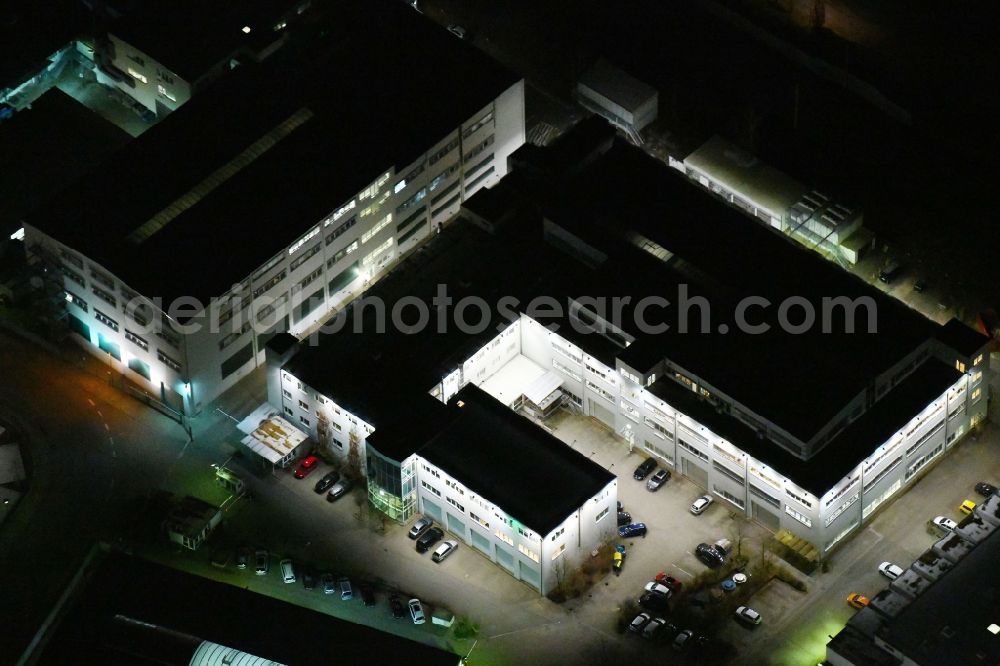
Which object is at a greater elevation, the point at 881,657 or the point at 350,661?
the point at 881,657

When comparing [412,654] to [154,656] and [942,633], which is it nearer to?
[154,656]

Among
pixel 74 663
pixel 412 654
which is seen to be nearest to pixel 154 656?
pixel 74 663

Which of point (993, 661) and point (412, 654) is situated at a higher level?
point (993, 661)

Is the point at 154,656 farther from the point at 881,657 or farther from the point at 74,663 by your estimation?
the point at 881,657

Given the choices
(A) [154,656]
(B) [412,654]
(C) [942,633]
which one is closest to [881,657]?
(C) [942,633]

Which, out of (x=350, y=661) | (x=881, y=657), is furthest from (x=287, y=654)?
(x=881, y=657)

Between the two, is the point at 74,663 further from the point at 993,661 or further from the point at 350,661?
the point at 993,661

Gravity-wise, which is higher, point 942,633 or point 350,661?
point 942,633
